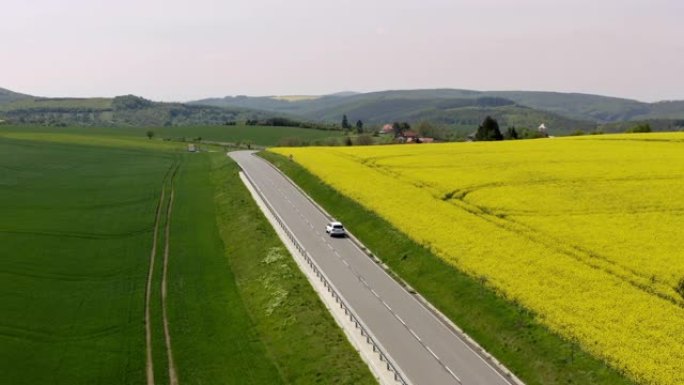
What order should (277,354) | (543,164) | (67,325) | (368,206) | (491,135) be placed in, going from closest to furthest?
(277,354), (67,325), (368,206), (543,164), (491,135)

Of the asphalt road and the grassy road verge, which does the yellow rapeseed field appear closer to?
the asphalt road

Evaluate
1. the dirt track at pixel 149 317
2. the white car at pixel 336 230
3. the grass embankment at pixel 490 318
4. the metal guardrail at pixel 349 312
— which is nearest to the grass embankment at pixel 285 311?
the metal guardrail at pixel 349 312

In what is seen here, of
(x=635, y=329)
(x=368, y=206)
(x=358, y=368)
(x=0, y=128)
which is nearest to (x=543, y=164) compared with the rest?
(x=368, y=206)

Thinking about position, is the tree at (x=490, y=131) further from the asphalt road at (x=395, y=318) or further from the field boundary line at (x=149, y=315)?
the field boundary line at (x=149, y=315)

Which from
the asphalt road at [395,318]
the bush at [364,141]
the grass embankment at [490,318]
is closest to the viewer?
the grass embankment at [490,318]

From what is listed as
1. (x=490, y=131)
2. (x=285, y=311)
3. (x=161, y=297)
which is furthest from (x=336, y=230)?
(x=490, y=131)

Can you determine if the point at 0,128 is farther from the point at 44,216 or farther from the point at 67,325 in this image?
the point at 67,325

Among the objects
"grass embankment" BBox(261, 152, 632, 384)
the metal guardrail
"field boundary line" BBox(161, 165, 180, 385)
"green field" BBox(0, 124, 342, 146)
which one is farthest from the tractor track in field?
"green field" BBox(0, 124, 342, 146)
